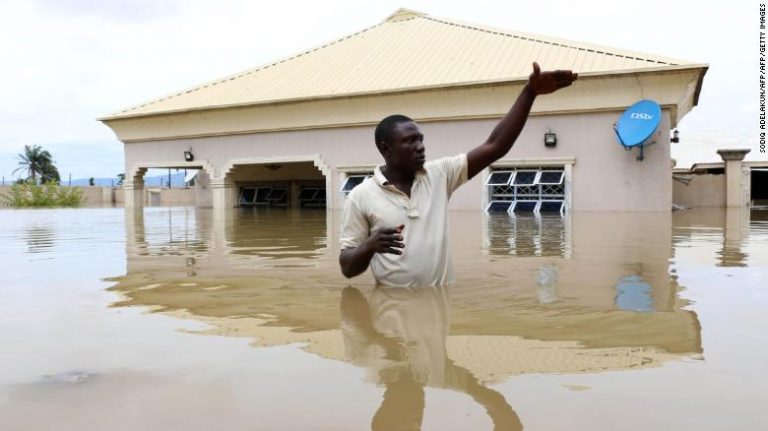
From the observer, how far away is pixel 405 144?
3.72m

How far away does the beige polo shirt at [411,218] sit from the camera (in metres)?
3.82

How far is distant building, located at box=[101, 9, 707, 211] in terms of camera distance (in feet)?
52.0

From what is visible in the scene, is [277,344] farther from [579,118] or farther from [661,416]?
[579,118]

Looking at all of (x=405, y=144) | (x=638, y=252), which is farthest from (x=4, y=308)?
(x=638, y=252)

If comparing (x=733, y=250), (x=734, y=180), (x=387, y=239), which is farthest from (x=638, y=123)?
(x=387, y=239)

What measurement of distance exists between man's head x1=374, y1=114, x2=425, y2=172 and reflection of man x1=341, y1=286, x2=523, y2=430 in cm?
78

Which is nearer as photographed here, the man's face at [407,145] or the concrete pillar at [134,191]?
the man's face at [407,145]

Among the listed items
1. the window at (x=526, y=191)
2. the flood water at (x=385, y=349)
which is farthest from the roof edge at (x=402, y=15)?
the flood water at (x=385, y=349)

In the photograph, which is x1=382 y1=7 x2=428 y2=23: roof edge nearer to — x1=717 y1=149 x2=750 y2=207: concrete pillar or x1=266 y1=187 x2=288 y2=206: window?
x1=266 y1=187 x2=288 y2=206: window

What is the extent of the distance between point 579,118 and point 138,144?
1516 centimetres

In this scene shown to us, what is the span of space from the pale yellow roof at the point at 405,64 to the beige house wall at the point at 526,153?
1.24 m

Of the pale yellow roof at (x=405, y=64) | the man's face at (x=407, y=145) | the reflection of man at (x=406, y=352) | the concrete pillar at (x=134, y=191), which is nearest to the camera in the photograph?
the reflection of man at (x=406, y=352)

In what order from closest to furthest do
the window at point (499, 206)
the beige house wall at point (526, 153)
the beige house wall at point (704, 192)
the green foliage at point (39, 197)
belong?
1. the beige house wall at point (526, 153)
2. the window at point (499, 206)
3. the beige house wall at point (704, 192)
4. the green foliage at point (39, 197)

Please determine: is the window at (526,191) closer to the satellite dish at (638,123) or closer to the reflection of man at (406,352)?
the satellite dish at (638,123)
